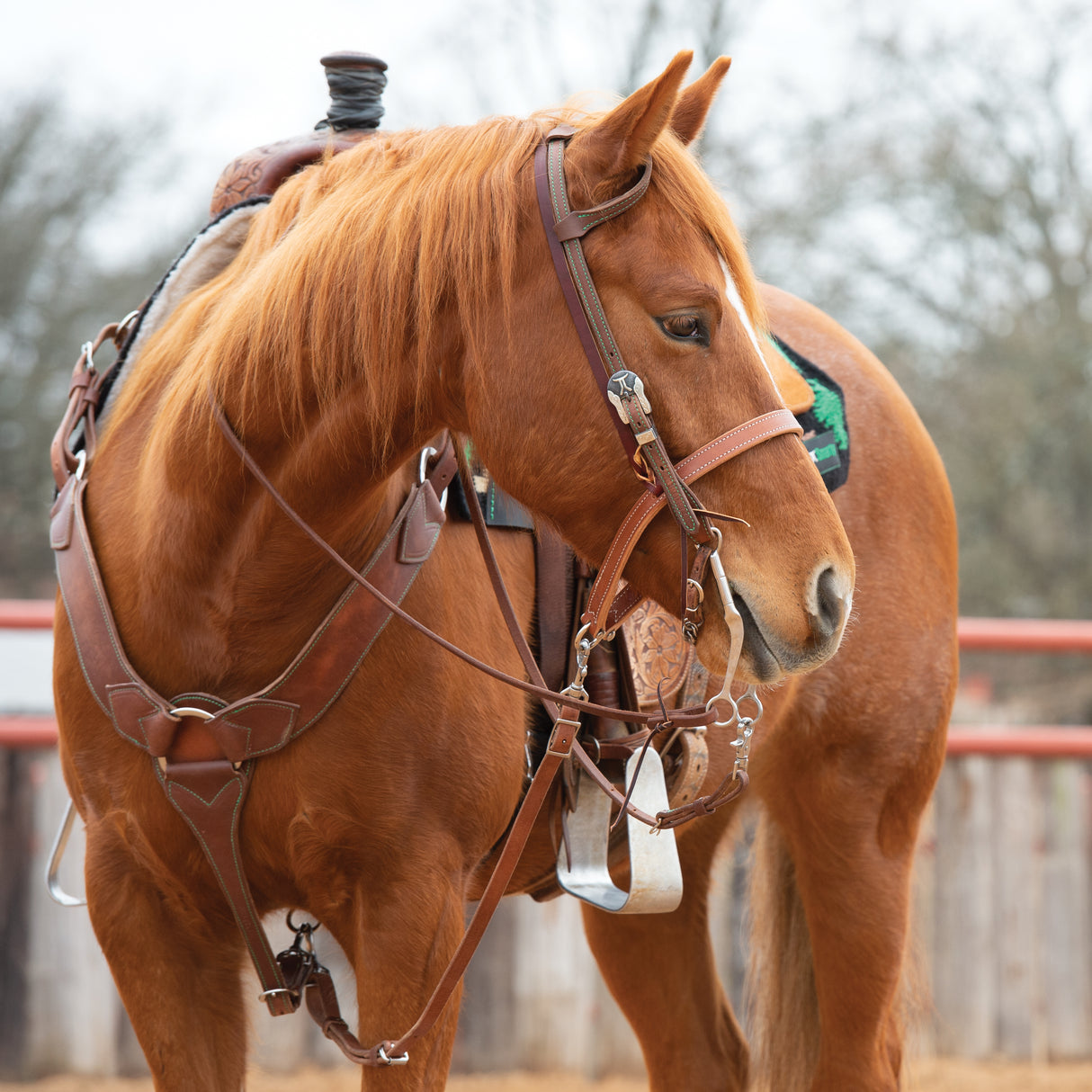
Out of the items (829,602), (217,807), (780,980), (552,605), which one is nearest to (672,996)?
(780,980)

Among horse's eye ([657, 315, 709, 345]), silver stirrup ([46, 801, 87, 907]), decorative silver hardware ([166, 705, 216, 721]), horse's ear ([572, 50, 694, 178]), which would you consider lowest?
silver stirrup ([46, 801, 87, 907])

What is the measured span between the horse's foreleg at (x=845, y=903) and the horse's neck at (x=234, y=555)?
4.37 ft

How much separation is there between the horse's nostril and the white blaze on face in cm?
25

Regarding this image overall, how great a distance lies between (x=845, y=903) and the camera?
2693 mm

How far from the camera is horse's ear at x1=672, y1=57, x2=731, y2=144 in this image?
67.9 inches

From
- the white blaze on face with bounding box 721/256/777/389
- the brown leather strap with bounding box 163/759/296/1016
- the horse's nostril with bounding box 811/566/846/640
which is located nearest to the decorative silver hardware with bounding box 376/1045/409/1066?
the brown leather strap with bounding box 163/759/296/1016

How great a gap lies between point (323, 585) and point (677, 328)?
0.66m

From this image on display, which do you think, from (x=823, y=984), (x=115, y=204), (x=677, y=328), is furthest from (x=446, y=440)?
(x=115, y=204)

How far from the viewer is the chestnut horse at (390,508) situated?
1.51 m

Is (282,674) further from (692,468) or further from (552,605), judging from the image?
(692,468)

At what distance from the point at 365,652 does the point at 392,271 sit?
1.80ft

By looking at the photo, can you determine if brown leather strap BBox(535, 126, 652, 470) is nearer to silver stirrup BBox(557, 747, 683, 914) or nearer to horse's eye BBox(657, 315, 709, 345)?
horse's eye BBox(657, 315, 709, 345)

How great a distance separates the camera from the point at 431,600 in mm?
1850

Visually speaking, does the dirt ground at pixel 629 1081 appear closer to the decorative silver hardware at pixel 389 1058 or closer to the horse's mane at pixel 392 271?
the decorative silver hardware at pixel 389 1058
